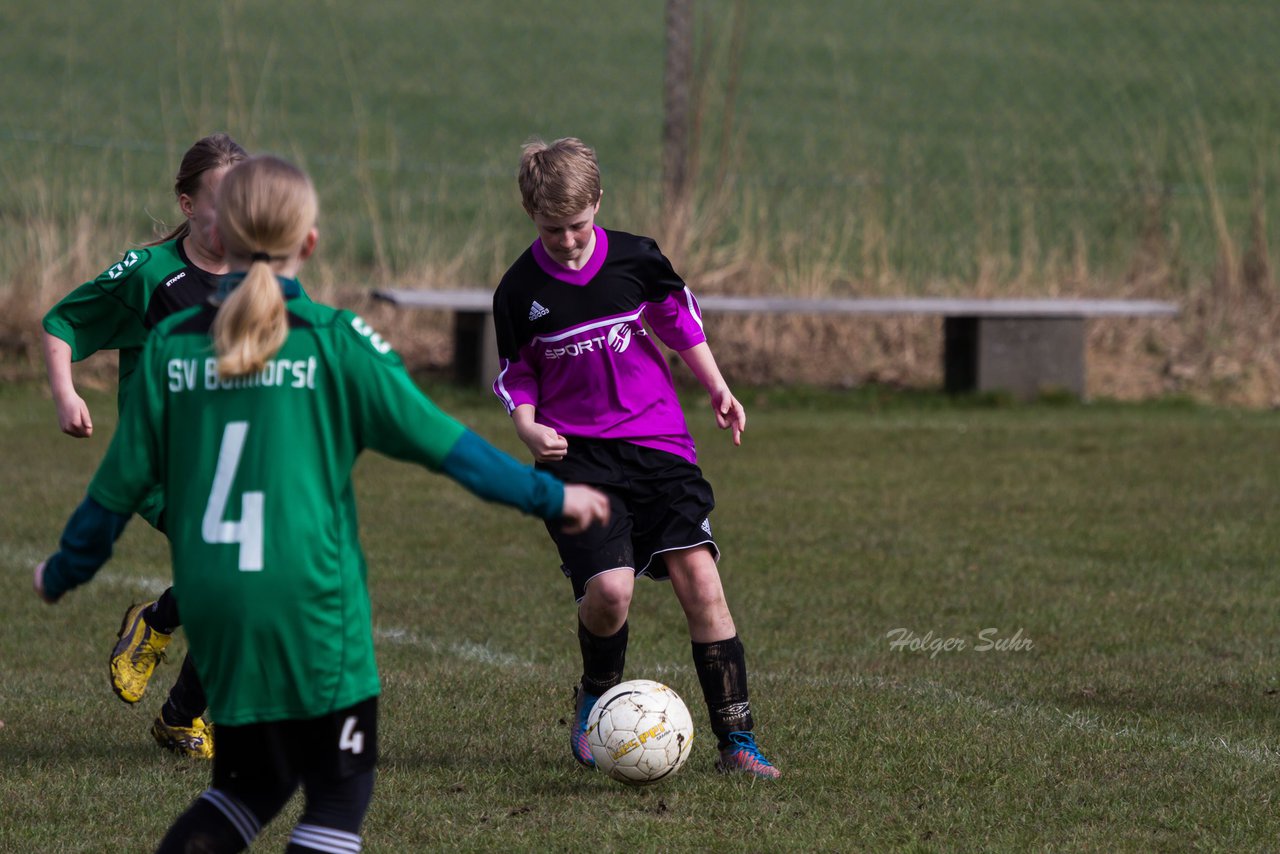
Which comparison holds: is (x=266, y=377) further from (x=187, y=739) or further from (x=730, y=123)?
(x=730, y=123)

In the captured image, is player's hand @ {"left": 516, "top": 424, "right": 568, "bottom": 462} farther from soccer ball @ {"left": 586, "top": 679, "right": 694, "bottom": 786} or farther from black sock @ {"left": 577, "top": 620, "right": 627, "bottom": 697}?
soccer ball @ {"left": 586, "top": 679, "right": 694, "bottom": 786}

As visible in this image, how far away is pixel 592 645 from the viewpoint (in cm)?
473

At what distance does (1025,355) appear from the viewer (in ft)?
40.8

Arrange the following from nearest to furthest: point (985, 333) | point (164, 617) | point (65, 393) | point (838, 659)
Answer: point (65, 393) → point (164, 617) → point (838, 659) → point (985, 333)

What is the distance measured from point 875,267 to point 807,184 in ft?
6.45

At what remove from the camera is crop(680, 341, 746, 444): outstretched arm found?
4.68 meters

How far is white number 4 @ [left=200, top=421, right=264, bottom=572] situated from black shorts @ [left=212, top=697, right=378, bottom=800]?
32 cm

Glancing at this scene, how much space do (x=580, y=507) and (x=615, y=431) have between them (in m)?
1.54

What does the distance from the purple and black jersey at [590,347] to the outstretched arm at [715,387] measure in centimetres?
12

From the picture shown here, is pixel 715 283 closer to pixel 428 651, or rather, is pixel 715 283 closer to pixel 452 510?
pixel 452 510

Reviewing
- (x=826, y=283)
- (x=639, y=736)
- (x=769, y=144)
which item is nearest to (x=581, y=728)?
(x=639, y=736)

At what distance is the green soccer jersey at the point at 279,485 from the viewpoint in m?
2.93

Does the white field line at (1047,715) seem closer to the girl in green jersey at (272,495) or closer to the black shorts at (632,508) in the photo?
the black shorts at (632,508)

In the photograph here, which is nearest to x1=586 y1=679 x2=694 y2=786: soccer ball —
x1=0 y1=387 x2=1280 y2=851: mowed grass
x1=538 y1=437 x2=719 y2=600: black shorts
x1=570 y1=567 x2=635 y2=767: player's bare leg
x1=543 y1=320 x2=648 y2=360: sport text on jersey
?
x1=0 y1=387 x2=1280 y2=851: mowed grass
